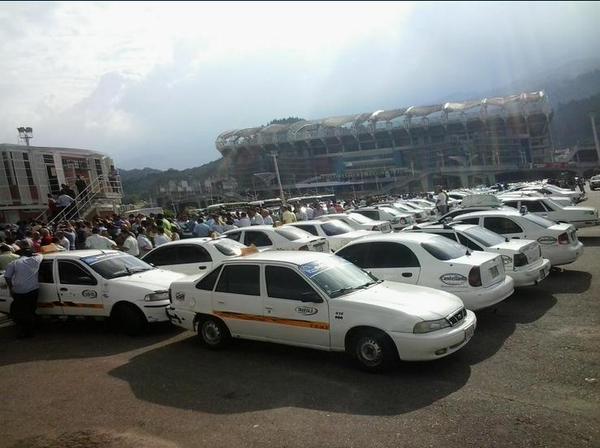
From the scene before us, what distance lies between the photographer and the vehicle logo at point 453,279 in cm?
740

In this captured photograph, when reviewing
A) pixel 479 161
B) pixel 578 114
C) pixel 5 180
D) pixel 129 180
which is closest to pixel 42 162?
pixel 5 180

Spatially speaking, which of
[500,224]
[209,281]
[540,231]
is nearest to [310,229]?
[500,224]

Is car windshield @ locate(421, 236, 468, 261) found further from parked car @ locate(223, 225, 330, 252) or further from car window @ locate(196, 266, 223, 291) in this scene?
parked car @ locate(223, 225, 330, 252)

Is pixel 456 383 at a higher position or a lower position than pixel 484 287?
lower

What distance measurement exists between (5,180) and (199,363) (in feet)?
64.2

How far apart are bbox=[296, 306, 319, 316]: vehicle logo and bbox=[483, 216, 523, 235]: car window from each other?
21.2 feet

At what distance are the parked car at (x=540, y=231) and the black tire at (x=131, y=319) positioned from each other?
740 cm

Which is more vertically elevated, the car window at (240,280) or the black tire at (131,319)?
the car window at (240,280)

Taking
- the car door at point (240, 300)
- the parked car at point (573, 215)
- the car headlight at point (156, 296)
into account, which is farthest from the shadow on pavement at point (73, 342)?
the parked car at point (573, 215)

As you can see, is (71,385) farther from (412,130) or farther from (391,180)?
(412,130)

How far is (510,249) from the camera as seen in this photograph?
28.2 ft

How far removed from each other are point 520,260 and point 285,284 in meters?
4.41

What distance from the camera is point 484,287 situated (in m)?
7.34

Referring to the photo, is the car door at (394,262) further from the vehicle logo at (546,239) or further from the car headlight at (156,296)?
the vehicle logo at (546,239)
